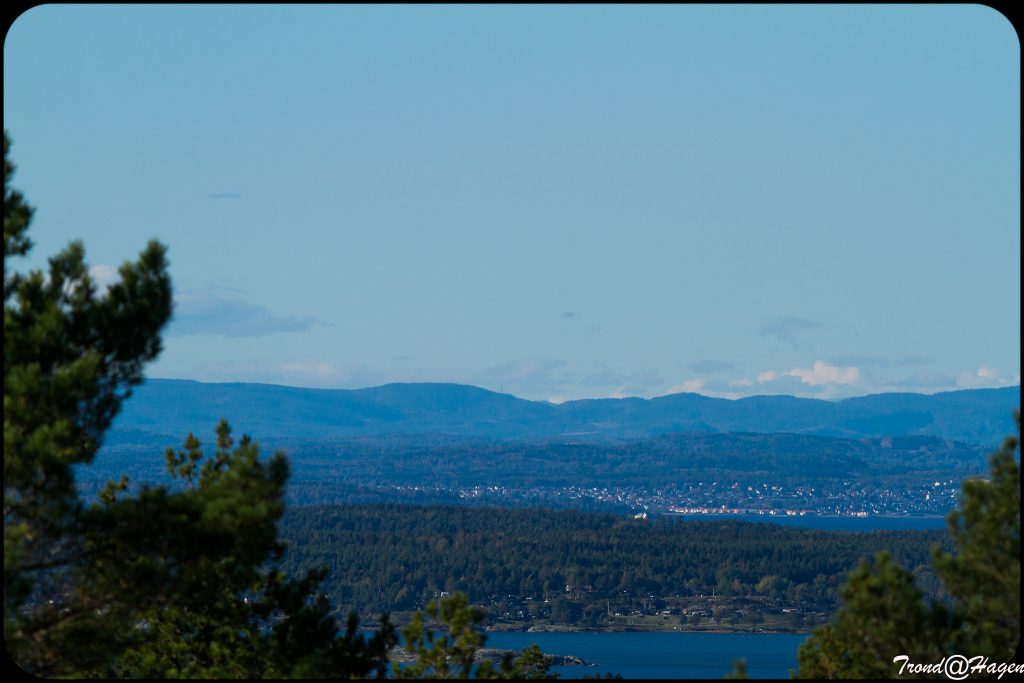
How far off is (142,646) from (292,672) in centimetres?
236

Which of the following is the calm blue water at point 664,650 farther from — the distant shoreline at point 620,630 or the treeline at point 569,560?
the treeline at point 569,560

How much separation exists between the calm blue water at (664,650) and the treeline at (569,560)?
882 centimetres

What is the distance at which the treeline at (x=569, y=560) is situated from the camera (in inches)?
4382

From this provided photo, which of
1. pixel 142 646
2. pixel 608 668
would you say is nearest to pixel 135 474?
pixel 608 668

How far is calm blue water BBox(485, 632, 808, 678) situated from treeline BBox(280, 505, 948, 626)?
8.82 metres

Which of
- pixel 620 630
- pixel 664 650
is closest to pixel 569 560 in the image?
pixel 620 630

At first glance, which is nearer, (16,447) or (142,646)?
(16,447)

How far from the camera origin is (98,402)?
14484 millimetres

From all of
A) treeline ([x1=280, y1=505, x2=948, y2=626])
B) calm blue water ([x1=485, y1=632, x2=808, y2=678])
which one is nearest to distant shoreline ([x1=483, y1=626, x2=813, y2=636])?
calm blue water ([x1=485, y1=632, x2=808, y2=678])

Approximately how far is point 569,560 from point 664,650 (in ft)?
119

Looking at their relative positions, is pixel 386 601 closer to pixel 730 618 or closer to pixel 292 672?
pixel 730 618

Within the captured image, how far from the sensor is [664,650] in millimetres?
89812

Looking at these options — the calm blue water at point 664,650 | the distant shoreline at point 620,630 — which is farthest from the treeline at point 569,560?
the calm blue water at point 664,650

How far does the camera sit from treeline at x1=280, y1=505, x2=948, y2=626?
11131 centimetres
